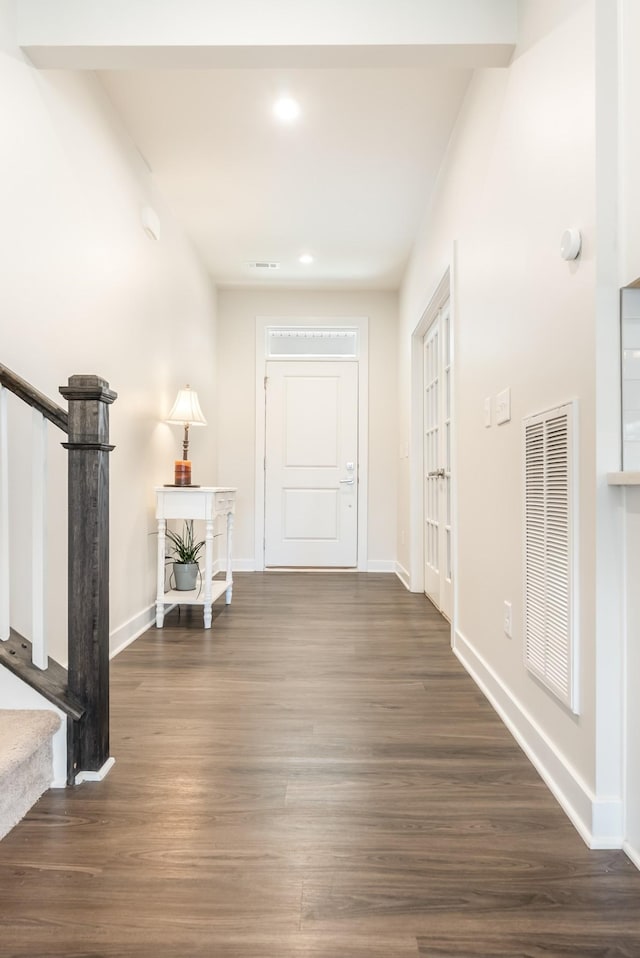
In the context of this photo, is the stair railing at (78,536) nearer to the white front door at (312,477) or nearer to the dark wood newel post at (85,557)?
the dark wood newel post at (85,557)

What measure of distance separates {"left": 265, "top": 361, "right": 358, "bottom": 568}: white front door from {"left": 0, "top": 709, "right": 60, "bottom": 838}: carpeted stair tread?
3960 mm

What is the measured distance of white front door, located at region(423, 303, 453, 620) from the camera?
3.45 metres

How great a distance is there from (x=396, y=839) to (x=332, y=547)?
4175 mm

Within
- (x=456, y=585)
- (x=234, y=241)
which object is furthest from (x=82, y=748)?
(x=234, y=241)

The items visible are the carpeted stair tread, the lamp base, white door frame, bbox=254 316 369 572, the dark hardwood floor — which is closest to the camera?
the dark hardwood floor

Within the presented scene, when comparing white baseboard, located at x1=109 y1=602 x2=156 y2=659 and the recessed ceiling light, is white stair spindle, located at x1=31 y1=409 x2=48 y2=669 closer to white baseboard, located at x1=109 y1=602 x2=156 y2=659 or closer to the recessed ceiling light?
white baseboard, located at x1=109 y1=602 x2=156 y2=659

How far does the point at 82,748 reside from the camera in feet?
5.25

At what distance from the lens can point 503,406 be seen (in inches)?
82.3

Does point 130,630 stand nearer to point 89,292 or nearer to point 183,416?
point 183,416

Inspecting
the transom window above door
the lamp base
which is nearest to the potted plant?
the lamp base

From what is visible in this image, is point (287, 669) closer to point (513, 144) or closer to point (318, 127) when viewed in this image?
point (513, 144)

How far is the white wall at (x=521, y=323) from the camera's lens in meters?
1.39

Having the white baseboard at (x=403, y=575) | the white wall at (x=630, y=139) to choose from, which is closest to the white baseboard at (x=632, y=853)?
the white wall at (x=630, y=139)

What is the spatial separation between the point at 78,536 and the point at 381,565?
415 centimetres
